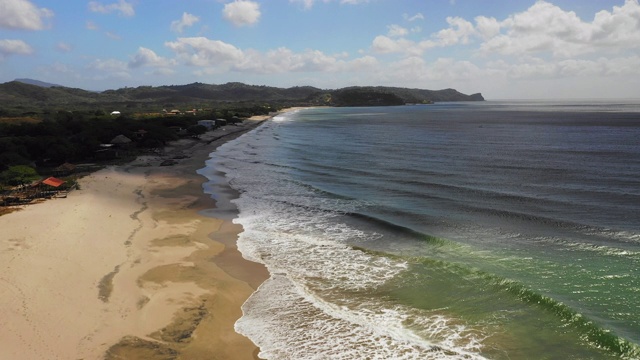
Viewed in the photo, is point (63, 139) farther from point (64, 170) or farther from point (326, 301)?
point (326, 301)

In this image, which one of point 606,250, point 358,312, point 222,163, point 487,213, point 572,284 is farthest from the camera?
point 222,163

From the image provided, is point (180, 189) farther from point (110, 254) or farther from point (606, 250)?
point (606, 250)

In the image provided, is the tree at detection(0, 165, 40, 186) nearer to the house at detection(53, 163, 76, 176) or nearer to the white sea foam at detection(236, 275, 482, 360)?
the house at detection(53, 163, 76, 176)

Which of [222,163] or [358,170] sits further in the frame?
[222,163]

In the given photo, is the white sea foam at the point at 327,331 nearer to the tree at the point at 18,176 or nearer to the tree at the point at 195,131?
the tree at the point at 18,176

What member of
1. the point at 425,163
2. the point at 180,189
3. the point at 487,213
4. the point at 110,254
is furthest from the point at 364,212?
the point at 425,163

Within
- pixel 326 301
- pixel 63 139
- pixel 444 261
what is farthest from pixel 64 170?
pixel 444 261

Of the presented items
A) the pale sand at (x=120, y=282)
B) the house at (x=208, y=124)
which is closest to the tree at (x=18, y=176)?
the pale sand at (x=120, y=282)
